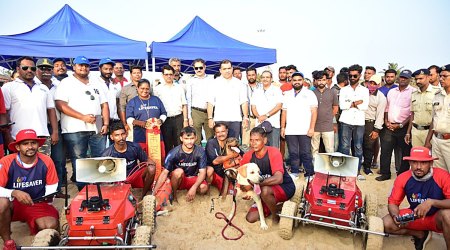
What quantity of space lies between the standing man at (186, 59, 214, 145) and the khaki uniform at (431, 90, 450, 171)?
370 centimetres

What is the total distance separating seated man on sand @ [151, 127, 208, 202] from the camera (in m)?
4.70

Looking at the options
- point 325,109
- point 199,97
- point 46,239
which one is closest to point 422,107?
point 325,109

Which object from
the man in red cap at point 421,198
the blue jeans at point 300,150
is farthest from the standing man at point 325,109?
the man in red cap at point 421,198

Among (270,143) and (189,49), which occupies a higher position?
(189,49)

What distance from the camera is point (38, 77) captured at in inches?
195

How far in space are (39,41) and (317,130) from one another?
6807 mm

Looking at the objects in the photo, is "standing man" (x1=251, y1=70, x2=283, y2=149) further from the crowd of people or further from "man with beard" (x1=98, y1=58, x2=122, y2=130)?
"man with beard" (x1=98, y1=58, x2=122, y2=130)

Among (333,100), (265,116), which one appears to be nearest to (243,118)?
(265,116)

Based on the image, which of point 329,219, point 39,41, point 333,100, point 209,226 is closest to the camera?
point 329,219

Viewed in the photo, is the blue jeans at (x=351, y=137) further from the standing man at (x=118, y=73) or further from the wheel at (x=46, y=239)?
the wheel at (x=46, y=239)

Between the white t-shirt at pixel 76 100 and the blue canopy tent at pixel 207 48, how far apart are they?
359cm

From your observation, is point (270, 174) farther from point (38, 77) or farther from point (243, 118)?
point (38, 77)

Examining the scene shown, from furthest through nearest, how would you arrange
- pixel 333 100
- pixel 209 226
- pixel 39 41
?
1. pixel 39 41
2. pixel 333 100
3. pixel 209 226

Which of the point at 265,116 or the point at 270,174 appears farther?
the point at 265,116
